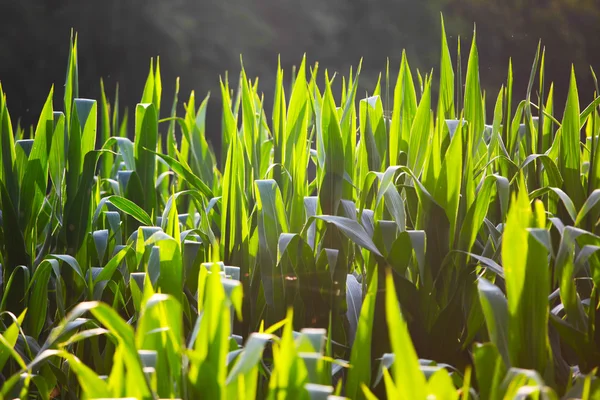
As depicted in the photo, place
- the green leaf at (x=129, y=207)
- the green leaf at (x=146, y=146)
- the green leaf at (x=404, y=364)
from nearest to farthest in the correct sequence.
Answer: the green leaf at (x=404, y=364), the green leaf at (x=129, y=207), the green leaf at (x=146, y=146)

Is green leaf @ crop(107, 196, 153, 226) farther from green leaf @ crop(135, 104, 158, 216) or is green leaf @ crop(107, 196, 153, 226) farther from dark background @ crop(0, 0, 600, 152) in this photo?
dark background @ crop(0, 0, 600, 152)

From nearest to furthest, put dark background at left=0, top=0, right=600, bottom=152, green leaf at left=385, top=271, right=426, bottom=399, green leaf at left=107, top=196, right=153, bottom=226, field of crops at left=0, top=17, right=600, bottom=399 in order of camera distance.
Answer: green leaf at left=385, top=271, right=426, bottom=399 → field of crops at left=0, top=17, right=600, bottom=399 → green leaf at left=107, top=196, right=153, bottom=226 → dark background at left=0, top=0, right=600, bottom=152

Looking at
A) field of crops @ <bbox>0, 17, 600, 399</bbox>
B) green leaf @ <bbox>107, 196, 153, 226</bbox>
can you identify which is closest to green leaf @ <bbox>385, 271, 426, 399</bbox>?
field of crops @ <bbox>0, 17, 600, 399</bbox>

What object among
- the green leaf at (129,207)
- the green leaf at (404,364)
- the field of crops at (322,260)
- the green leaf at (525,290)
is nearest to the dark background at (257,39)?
the field of crops at (322,260)

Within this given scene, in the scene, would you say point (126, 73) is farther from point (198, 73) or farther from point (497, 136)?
point (497, 136)

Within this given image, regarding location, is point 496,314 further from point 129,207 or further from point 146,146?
point 146,146

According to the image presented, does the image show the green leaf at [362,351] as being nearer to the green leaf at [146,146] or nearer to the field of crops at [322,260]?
the field of crops at [322,260]
